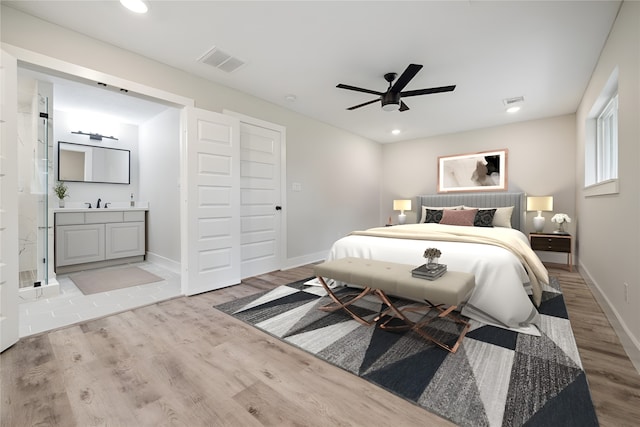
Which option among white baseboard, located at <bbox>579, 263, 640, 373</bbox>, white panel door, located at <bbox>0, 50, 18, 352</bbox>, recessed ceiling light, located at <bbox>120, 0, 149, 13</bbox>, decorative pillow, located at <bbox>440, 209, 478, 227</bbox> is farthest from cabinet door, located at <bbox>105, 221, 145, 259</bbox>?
white baseboard, located at <bbox>579, 263, 640, 373</bbox>

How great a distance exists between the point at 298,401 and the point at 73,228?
14.8 feet

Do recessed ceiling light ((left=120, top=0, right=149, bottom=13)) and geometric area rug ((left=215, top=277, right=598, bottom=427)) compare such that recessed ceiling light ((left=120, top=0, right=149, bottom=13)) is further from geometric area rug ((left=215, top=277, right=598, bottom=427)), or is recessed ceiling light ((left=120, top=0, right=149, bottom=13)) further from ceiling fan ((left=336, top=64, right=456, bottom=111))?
geometric area rug ((left=215, top=277, right=598, bottom=427))

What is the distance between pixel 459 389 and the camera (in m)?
1.45

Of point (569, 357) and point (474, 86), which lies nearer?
point (569, 357)

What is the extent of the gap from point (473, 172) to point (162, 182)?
18.4 feet

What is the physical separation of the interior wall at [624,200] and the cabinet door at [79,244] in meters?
6.07

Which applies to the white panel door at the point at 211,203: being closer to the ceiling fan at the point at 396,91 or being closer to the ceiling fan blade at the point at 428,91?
the ceiling fan at the point at 396,91

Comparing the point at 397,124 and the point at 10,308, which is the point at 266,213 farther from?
the point at 397,124

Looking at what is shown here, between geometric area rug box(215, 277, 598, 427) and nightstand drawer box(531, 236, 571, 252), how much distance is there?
2.00 meters

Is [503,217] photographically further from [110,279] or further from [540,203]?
[110,279]

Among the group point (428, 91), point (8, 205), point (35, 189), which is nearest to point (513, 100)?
point (428, 91)

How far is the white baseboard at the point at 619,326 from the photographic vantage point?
5.67ft

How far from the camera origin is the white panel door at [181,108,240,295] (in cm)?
304

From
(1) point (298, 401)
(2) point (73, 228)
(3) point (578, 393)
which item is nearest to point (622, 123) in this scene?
(3) point (578, 393)
